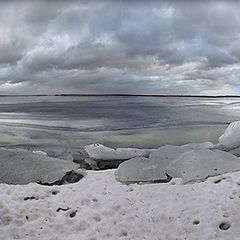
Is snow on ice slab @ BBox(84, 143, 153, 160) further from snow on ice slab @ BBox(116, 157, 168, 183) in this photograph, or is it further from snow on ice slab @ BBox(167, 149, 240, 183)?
snow on ice slab @ BBox(167, 149, 240, 183)

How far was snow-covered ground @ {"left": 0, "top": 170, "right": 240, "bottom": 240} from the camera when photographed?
7.65 metres

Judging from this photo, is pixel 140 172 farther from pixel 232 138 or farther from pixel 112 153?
pixel 232 138

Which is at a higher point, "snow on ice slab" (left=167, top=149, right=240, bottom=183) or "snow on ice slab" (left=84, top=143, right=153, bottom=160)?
"snow on ice slab" (left=167, top=149, right=240, bottom=183)

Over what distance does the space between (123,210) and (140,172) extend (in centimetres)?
214

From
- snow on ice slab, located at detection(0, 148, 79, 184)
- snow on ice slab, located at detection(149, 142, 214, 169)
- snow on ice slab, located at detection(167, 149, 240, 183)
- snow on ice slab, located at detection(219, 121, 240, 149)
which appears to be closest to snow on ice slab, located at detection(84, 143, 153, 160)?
snow on ice slab, located at detection(149, 142, 214, 169)

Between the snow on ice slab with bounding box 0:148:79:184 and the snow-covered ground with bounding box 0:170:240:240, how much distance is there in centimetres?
78

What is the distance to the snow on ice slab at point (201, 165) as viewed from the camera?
10.3 meters

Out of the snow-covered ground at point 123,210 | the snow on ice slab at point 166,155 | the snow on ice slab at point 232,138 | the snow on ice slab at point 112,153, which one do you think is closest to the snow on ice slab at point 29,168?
the snow-covered ground at point 123,210

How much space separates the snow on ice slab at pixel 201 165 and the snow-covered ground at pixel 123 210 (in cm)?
39

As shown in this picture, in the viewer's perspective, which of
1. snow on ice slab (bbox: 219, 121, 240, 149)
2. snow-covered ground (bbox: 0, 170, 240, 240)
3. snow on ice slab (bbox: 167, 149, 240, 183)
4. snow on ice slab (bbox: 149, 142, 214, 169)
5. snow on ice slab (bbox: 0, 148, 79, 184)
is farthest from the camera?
snow on ice slab (bbox: 219, 121, 240, 149)

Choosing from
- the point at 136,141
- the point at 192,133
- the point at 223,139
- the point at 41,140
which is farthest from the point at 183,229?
the point at 192,133

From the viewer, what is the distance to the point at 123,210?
8602 mm

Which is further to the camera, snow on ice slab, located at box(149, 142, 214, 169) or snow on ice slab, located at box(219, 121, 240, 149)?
snow on ice slab, located at box(219, 121, 240, 149)

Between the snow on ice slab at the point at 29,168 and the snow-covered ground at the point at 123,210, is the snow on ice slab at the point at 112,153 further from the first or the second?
the snow-covered ground at the point at 123,210
